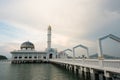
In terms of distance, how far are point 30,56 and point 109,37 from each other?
250ft

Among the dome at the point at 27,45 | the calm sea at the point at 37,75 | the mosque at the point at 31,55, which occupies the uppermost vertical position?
→ the dome at the point at 27,45

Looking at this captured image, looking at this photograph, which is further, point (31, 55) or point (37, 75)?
point (31, 55)

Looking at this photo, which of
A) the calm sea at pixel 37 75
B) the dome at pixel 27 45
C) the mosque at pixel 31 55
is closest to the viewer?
the calm sea at pixel 37 75

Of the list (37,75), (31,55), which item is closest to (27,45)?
(31,55)

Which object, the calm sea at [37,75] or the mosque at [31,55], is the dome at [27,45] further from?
the calm sea at [37,75]

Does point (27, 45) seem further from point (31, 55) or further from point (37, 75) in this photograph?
point (37, 75)

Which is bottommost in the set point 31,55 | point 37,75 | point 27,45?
point 37,75

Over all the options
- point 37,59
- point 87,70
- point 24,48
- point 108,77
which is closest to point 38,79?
point 87,70

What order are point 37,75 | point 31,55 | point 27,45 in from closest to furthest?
1. point 37,75
2. point 31,55
3. point 27,45

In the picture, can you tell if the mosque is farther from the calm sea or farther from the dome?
the calm sea

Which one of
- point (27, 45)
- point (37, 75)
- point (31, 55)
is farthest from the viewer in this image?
point (27, 45)

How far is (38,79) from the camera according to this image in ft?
73.0

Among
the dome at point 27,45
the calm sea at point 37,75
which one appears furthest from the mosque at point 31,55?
the calm sea at point 37,75

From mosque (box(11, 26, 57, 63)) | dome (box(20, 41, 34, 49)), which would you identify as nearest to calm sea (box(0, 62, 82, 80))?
mosque (box(11, 26, 57, 63))
